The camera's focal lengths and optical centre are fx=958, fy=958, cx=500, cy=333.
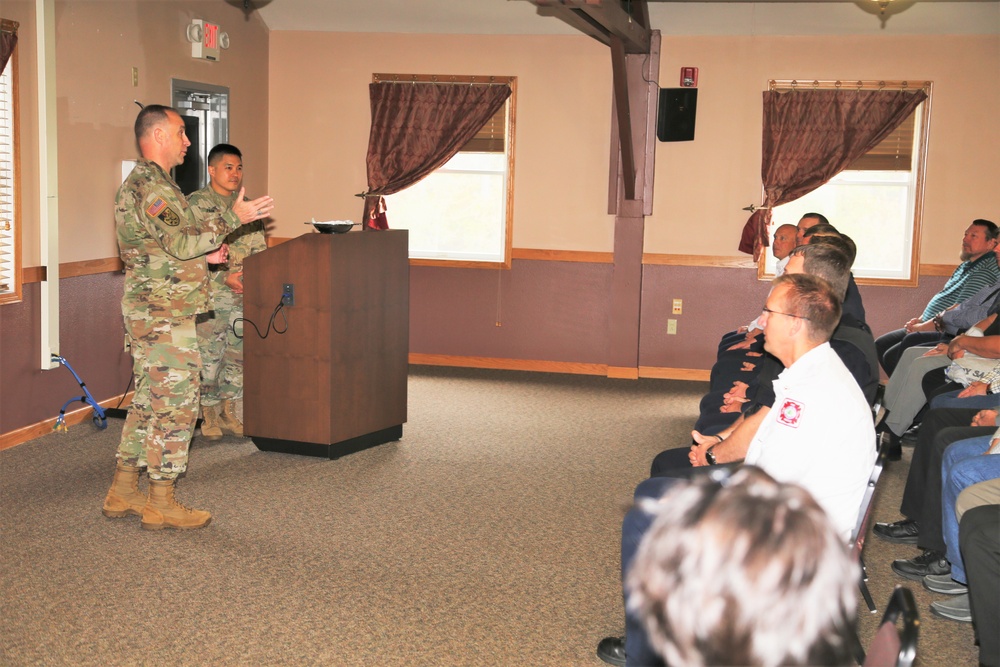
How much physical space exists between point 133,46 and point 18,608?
12.4 ft

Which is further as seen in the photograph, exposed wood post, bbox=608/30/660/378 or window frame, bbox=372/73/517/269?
window frame, bbox=372/73/517/269

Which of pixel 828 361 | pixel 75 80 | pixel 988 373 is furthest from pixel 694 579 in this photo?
pixel 75 80

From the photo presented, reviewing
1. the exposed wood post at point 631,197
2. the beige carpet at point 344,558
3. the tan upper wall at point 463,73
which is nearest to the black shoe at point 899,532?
the beige carpet at point 344,558

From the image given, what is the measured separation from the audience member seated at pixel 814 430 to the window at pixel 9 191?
3779 mm

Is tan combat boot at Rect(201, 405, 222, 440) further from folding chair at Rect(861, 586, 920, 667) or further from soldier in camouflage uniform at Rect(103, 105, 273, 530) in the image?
folding chair at Rect(861, 586, 920, 667)

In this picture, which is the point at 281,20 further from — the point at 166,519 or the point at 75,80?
the point at 166,519

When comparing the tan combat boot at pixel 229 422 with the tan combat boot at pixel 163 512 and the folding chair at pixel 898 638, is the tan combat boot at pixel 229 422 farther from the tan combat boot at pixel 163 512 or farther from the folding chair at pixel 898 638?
the folding chair at pixel 898 638

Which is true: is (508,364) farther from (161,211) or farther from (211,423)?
(161,211)

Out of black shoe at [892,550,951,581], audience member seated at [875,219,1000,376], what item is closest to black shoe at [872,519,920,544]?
black shoe at [892,550,951,581]

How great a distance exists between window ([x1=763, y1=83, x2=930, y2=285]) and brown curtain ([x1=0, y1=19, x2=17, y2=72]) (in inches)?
204

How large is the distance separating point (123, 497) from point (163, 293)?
86cm

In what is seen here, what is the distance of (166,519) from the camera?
379 cm

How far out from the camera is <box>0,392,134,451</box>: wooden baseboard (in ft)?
16.1

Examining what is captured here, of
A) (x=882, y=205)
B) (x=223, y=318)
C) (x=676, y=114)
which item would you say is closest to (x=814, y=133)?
(x=882, y=205)
